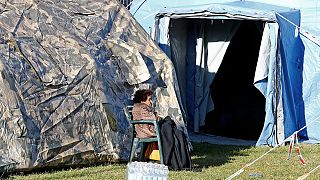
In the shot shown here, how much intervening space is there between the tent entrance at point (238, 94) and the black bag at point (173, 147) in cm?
628

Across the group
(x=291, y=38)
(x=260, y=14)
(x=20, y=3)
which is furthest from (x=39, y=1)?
(x=291, y=38)

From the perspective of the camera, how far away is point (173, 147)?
1058cm

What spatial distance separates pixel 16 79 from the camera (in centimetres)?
1045

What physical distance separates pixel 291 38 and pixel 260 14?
39.9 inches

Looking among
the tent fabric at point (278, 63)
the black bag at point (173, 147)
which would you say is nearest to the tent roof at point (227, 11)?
the tent fabric at point (278, 63)

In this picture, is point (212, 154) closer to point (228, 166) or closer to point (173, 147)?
point (228, 166)

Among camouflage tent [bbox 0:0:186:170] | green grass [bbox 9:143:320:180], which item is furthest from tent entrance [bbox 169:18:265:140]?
camouflage tent [bbox 0:0:186:170]

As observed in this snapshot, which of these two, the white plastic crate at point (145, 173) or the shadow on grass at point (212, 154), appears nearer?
the white plastic crate at point (145, 173)

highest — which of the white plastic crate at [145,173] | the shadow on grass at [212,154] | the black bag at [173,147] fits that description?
the white plastic crate at [145,173]

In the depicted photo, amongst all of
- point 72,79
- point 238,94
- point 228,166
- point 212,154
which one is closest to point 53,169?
point 72,79

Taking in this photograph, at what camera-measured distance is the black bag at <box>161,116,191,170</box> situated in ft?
34.6

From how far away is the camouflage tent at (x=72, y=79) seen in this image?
10.4 metres

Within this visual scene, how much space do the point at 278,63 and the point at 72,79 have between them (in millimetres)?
4503

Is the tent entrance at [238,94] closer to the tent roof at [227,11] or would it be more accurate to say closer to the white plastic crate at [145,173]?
the tent roof at [227,11]
